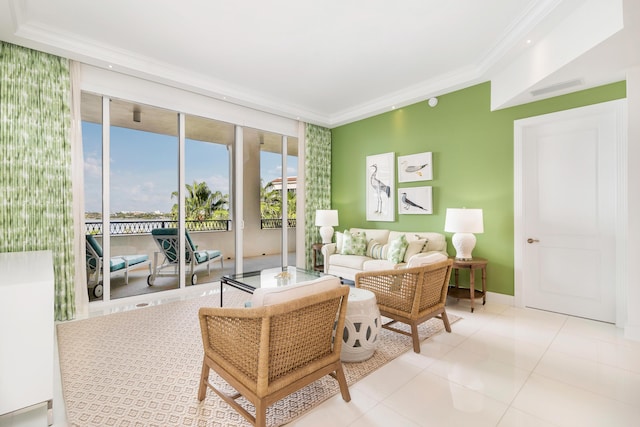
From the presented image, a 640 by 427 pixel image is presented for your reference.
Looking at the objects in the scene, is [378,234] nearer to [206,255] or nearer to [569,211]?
[569,211]

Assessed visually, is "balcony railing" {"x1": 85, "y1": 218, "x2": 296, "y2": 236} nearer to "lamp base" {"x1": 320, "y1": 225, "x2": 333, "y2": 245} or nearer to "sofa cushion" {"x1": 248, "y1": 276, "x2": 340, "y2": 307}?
"lamp base" {"x1": 320, "y1": 225, "x2": 333, "y2": 245}

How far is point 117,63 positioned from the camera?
12.0 ft

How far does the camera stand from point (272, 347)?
1652 millimetres

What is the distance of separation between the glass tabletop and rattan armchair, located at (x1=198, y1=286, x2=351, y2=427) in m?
1.50

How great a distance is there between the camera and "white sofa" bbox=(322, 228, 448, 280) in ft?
14.7

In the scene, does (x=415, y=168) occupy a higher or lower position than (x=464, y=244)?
higher

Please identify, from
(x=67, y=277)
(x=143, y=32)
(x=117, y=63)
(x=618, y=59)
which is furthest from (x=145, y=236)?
(x=618, y=59)

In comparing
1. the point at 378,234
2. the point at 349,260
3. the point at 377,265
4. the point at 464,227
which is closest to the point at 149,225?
the point at 349,260

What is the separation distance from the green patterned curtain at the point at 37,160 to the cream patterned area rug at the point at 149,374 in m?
0.88

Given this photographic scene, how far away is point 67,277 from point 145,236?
1.09 meters

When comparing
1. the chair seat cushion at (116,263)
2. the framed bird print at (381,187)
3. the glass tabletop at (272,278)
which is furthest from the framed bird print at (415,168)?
the chair seat cushion at (116,263)

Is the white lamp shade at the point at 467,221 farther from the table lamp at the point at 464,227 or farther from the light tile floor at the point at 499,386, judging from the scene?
the light tile floor at the point at 499,386

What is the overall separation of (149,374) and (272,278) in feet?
5.27

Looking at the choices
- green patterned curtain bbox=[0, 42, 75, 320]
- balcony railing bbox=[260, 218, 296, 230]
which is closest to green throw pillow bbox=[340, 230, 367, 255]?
balcony railing bbox=[260, 218, 296, 230]
